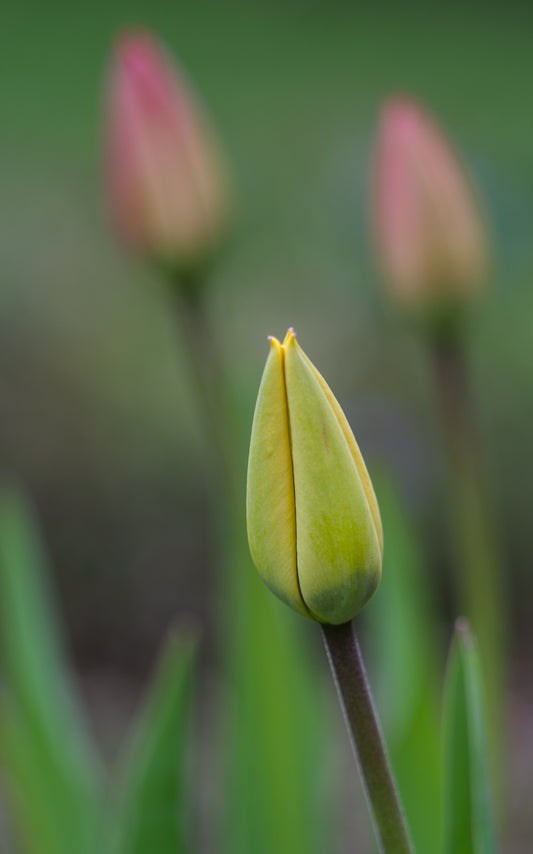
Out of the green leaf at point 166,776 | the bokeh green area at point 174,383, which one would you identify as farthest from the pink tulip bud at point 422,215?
the bokeh green area at point 174,383

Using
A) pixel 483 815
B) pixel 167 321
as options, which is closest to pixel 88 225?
pixel 167 321

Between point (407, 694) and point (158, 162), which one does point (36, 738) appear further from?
point (158, 162)

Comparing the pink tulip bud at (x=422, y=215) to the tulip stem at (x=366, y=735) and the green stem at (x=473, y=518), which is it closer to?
the green stem at (x=473, y=518)

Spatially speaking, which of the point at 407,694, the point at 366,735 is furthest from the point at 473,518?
the point at 366,735

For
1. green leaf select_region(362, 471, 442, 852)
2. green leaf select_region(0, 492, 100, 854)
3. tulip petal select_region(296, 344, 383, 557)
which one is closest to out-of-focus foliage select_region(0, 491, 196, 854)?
green leaf select_region(0, 492, 100, 854)

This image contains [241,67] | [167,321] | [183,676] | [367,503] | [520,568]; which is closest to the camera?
[367,503]

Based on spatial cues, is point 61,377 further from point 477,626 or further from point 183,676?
point 183,676

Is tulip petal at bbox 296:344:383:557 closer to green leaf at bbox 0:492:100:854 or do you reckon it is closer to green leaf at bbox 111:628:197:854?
green leaf at bbox 111:628:197:854
